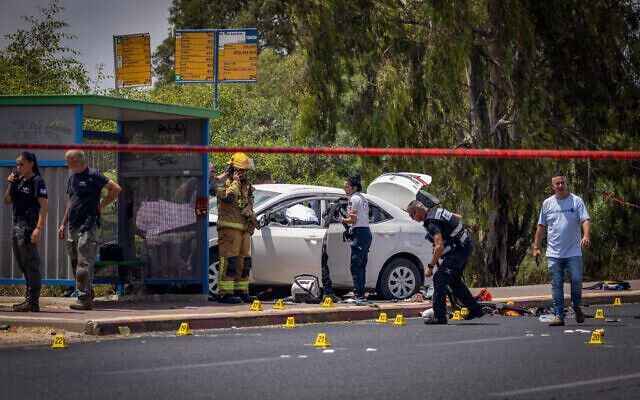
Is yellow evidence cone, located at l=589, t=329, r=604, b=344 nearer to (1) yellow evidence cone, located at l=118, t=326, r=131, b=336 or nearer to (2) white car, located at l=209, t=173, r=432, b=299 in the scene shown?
(1) yellow evidence cone, located at l=118, t=326, r=131, b=336

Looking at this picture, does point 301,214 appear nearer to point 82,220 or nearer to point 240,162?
point 240,162

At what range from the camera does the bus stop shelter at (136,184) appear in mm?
16094

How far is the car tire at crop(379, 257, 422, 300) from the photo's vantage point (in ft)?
→ 61.7

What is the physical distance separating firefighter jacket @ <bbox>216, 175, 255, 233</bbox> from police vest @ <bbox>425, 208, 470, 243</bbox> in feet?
9.14

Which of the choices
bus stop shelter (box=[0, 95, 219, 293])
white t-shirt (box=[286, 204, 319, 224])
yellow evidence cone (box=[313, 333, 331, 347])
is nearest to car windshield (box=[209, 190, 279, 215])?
white t-shirt (box=[286, 204, 319, 224])

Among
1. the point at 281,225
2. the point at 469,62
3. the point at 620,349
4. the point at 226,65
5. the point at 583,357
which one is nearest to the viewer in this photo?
the point at 583,357

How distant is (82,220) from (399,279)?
219 inches

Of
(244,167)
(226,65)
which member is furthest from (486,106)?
(244,167)

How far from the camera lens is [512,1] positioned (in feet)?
82.7

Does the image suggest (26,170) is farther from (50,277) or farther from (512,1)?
(512,1)

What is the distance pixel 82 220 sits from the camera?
15.2 meters

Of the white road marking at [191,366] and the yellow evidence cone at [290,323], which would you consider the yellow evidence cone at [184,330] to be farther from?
the white road marking at [191,366]

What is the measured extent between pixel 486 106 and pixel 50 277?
13.1 metres

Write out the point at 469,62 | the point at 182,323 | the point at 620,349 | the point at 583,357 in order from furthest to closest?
the point at 469,62 < the point at 182,323 < the point at 620,349 < the point at 583,357
